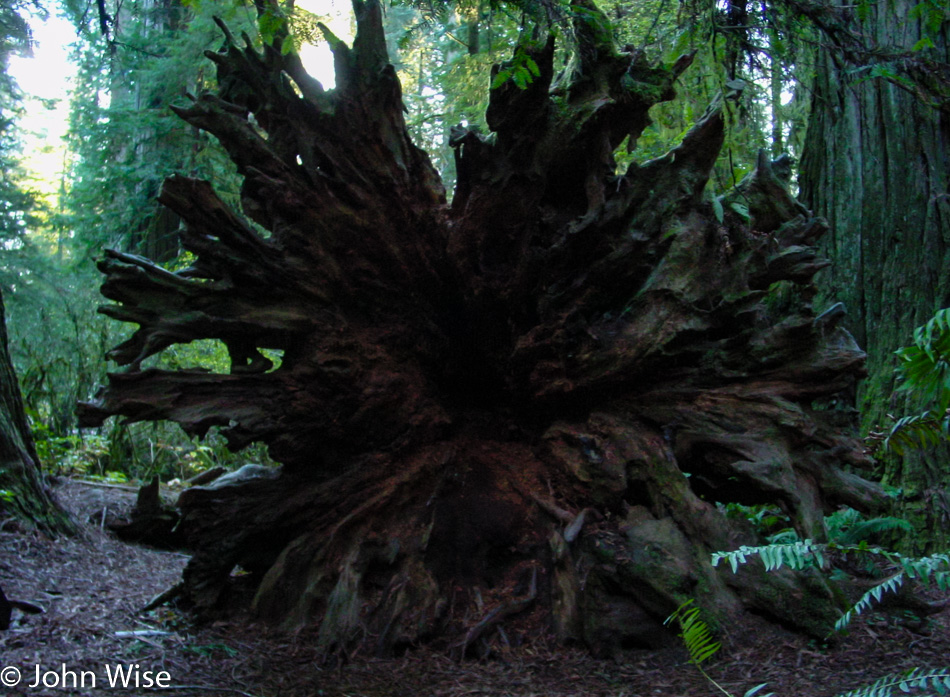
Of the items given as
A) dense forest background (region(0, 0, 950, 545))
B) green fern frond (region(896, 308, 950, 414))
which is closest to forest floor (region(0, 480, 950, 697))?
green fern frond (region(896, 308, 950, 414))

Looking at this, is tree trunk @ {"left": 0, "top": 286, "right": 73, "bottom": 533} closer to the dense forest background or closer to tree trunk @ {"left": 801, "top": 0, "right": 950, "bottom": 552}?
the dense forest background

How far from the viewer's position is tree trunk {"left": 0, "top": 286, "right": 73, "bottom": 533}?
15.0 feet

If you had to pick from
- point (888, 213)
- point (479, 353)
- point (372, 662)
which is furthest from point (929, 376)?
point (888, 213)

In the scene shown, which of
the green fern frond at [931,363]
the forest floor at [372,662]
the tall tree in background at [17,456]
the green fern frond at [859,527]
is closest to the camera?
the green fern frond at [931,363]

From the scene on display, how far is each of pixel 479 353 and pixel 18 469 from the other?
325 cm

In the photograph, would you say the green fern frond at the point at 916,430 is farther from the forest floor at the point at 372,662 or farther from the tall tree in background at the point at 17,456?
the tall tree in background at the point at 17,456

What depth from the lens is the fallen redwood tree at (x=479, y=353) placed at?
3744mm

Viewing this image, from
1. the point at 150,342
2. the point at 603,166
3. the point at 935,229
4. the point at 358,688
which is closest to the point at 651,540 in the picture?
the point at 358,688

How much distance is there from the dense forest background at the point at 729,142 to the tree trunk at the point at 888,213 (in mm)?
11

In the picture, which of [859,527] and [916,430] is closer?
[916,430]

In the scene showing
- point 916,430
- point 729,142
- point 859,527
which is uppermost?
point 729,142

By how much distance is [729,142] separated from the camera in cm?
443

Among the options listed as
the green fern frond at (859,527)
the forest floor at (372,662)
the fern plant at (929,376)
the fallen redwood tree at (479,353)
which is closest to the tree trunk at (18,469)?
the forest floor at (372,662)

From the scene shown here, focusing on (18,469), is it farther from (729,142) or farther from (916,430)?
(916,430)
